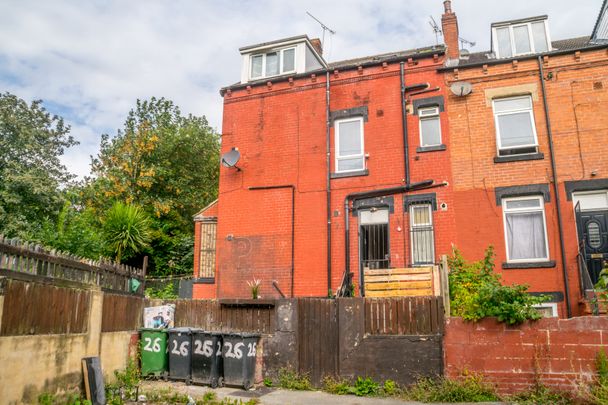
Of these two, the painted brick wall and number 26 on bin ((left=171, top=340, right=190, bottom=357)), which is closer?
number 26 on bin ((left=171, top=340, right=190, bottom=357))

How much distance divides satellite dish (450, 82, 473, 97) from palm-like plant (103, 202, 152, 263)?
42.9 feet

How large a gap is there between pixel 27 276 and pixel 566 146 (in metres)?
13.2

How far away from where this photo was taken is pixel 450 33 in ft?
55.2

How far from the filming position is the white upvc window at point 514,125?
14164 millimetres

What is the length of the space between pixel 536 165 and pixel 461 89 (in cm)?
306

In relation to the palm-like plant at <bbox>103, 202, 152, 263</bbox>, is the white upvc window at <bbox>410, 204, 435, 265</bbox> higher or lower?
lower

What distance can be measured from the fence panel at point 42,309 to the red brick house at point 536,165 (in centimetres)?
971

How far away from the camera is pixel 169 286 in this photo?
20172 mm

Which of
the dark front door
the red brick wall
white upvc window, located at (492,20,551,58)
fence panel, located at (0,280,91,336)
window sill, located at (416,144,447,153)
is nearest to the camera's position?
fence panel, located at (0,280,91,336)

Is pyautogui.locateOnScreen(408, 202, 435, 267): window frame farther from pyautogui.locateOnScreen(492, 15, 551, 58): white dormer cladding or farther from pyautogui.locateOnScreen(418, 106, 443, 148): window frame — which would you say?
pyautogui.locateOnScreen(492, 15, 551, 58): white dormer cladding

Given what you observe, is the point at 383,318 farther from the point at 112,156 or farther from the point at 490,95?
the point at 112,156

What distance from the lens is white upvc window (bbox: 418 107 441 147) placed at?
14.9 meters

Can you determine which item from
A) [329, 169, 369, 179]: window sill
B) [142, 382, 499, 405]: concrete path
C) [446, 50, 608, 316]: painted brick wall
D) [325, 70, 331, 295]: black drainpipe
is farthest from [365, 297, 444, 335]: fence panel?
[329, 169, 369, 179]: window sill

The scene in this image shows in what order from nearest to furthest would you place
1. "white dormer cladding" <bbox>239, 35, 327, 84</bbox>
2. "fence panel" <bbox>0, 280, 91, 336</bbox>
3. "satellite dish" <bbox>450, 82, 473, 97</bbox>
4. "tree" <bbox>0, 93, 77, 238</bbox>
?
"fence panel" <bbox>0, 280, 91, 336</bbox>, "satellite dish" <bbox>450, 82, 473, 97</bbox>, "white dormer cladding" <bbox>239, 35, 327, 84</bbox>, "tree" <bbox>0, 93, 77, 238</bbox>
